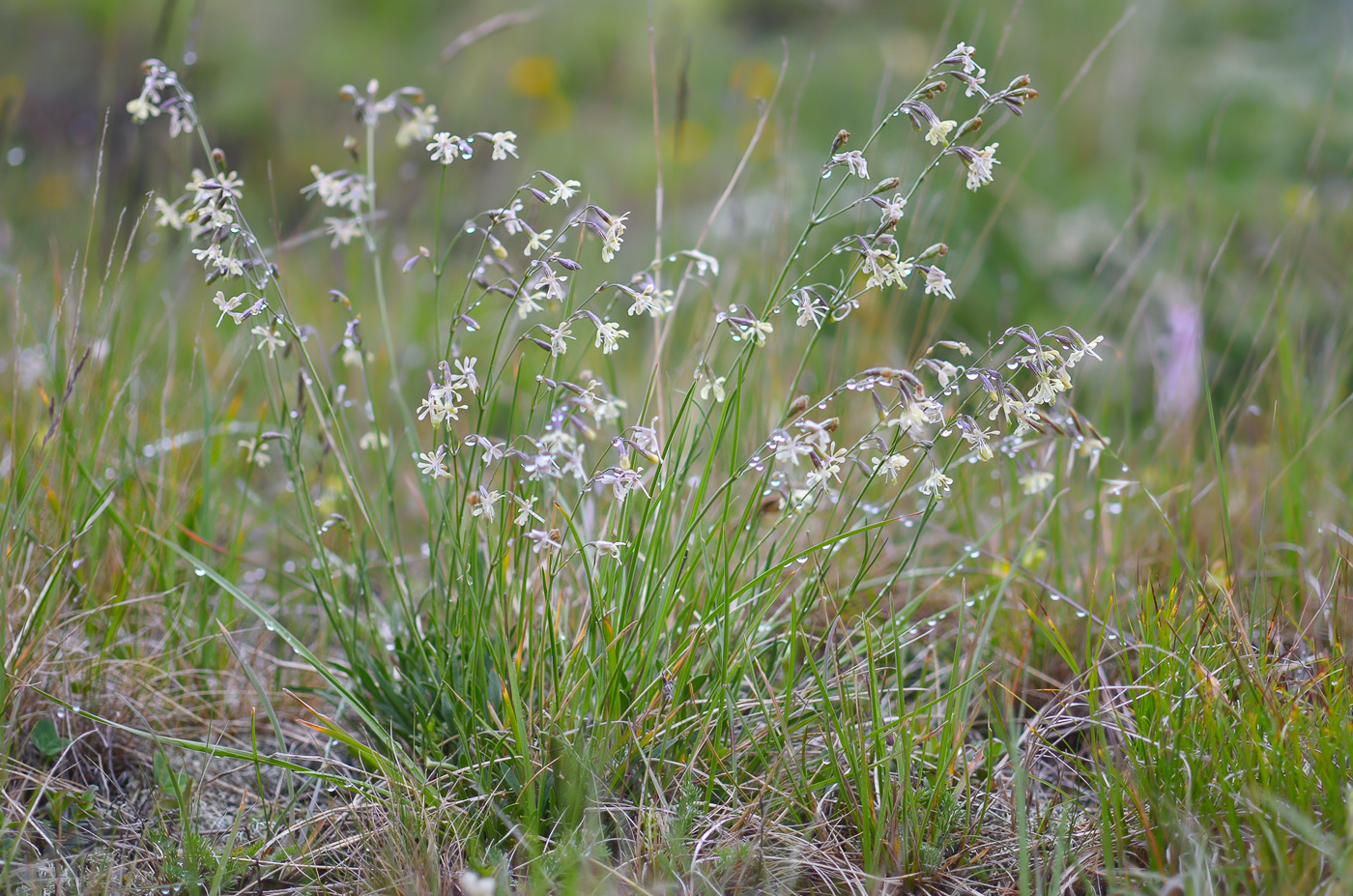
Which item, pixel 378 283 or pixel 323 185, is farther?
pixel 378 283

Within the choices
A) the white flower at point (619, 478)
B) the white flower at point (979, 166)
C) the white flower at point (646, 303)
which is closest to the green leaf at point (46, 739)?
the white flower at point (619, 478)

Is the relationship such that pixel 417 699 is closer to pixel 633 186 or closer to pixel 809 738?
pixel 809 738

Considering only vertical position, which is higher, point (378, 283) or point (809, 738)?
point (378, 283)

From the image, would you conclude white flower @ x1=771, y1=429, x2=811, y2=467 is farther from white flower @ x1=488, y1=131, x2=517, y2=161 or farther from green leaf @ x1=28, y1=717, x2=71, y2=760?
green leaf @ x1=28, y1=717, x2=71, y2=760

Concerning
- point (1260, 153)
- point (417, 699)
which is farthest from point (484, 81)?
point (417, 699)

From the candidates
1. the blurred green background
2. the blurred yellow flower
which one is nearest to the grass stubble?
the blurred green background

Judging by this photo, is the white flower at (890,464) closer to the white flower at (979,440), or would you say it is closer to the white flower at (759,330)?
the white flower at (979,440)

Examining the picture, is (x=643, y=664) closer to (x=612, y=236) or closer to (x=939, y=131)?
(x=612, y=236)
